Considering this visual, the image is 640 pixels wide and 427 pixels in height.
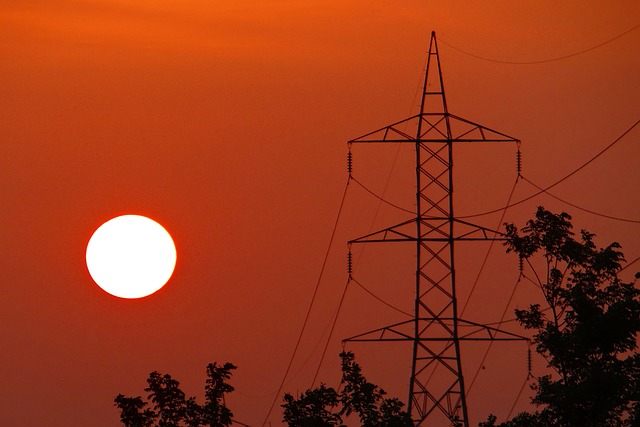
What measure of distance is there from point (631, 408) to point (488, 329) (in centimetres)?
1211

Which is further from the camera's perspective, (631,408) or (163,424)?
(163,424)

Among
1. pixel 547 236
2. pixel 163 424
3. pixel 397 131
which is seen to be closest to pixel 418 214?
pixel 397 131

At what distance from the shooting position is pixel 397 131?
7200cm

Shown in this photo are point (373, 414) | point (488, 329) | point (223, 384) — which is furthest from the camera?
point (223, 384)

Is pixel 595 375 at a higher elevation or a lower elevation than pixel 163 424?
lower

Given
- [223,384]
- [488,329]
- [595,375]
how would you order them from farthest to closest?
[223,384], [488,329], [595,375]

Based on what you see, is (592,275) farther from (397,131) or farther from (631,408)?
(397,131)

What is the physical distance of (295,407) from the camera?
6581cm

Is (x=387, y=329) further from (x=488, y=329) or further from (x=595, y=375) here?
(x=595, y=375)

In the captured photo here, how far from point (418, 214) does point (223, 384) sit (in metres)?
11.8

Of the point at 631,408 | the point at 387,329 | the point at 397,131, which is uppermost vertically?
the point at 397,131

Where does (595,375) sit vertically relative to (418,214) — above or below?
below

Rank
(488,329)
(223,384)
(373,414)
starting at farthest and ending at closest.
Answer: (223,384) → (488,329) → (373,414)

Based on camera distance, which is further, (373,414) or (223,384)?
(223,384)
